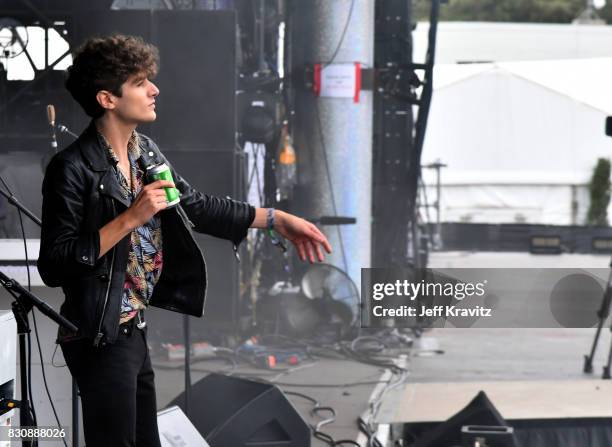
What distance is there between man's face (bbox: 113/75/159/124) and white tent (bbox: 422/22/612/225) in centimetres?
230

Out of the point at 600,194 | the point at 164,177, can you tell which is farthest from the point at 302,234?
the point at 600,194

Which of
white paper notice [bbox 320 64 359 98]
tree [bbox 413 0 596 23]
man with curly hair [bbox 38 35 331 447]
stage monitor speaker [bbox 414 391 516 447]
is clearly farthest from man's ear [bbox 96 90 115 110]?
white paper notice [bbox 320 64 359 98]

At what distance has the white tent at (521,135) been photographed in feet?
15.1

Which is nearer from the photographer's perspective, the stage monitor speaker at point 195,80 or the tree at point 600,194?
the stage monitor speaker at point 195,80

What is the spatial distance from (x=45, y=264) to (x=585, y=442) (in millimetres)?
2014

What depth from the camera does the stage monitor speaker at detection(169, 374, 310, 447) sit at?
305cm

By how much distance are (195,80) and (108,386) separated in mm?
2969

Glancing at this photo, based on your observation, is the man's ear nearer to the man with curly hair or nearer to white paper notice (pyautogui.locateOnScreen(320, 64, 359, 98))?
the man with curly hair

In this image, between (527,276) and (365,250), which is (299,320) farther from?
(527,276)

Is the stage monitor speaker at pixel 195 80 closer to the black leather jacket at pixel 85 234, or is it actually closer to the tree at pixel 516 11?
the tree at pixel 516 11

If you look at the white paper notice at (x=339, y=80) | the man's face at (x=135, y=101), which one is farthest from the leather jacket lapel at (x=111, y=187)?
the white paper notice at (x=339, y=80)

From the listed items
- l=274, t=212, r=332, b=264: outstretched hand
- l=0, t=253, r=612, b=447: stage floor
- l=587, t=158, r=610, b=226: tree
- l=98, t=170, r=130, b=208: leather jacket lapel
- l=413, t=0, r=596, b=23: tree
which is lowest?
l=0, t=253, r=612, b=447: stage floor

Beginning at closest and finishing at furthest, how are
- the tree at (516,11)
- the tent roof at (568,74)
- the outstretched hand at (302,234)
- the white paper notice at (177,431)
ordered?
the outstretched hand at (302,234), the white paper notice at (177,431), the tent roof at (568,74), the tree at (516,11)

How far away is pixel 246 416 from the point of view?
3.07 meters
